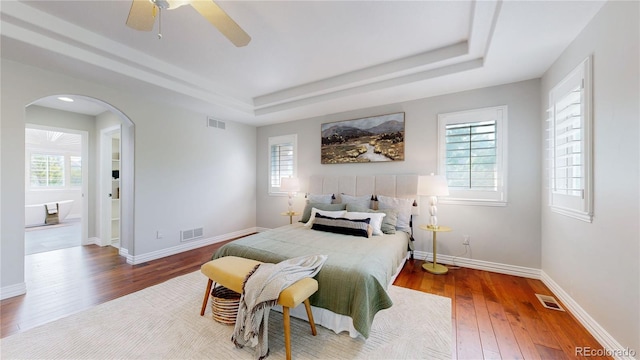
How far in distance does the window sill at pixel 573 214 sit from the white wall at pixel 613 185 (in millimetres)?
49

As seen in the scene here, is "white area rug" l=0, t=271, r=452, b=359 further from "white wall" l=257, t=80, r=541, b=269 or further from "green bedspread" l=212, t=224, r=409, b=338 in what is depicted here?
"white wall" l=257, t=80, r=541, b=269

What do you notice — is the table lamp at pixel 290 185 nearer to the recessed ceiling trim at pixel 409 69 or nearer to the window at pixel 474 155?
the recessed ceiling trim at pixel 409 69

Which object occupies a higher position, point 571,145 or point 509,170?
point 571,145

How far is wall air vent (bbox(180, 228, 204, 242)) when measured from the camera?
13.3 feet

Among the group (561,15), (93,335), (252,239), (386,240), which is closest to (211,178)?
(252,239)

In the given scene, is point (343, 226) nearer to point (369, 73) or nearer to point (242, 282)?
point (242, 282)

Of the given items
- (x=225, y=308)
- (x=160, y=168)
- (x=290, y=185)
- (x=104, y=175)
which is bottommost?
(x=225, y=308)

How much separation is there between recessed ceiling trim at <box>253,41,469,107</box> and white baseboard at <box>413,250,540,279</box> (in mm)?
2675

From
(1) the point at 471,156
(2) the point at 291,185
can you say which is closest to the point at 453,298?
(1) the point at 471,156

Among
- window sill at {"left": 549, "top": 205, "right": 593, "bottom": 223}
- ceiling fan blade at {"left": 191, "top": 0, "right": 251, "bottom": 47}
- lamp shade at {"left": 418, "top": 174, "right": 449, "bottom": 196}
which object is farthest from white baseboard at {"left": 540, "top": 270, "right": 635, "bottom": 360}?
ceiling fan blade at {"left": 191, "top": 0, "right": 251, "bottom": 47}

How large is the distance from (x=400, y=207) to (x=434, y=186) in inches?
24.0

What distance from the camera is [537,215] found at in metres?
2.91

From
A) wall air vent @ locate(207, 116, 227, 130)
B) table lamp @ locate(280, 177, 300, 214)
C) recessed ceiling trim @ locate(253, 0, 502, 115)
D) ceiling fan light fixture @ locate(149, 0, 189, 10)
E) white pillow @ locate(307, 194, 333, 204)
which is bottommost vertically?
white pillow @ locate(307, 194, 333, 204)

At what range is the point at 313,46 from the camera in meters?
2.66
